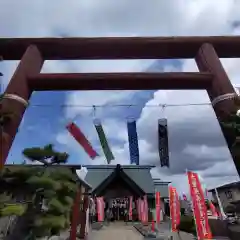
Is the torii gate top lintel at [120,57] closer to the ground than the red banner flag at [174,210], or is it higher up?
higher up

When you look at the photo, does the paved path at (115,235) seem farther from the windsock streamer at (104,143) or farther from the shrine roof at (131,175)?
the shrine roof at (131,175)

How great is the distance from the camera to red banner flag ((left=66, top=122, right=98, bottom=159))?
1020 cm

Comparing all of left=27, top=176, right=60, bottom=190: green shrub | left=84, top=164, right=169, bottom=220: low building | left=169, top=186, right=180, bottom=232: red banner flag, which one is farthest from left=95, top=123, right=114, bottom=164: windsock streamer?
left=84, top=164, right=169, bottom=220: low building

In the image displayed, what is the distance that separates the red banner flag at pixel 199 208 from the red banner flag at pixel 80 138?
3972 millimetres

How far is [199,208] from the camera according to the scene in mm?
7707

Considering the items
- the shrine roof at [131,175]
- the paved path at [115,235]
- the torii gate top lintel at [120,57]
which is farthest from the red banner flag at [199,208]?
the shrine roof at [131,175]

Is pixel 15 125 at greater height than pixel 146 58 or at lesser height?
lesser

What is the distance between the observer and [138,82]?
772 cm

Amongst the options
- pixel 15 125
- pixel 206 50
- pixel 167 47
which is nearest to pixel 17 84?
pixel 15 125

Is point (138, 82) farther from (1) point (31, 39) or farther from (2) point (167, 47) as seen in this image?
(1) point (31, 39)

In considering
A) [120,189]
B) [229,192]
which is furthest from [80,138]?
[229,192]

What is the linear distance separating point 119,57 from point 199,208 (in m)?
5.15

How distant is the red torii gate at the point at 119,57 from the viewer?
24.0ft

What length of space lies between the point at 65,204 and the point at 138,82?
4259mm
